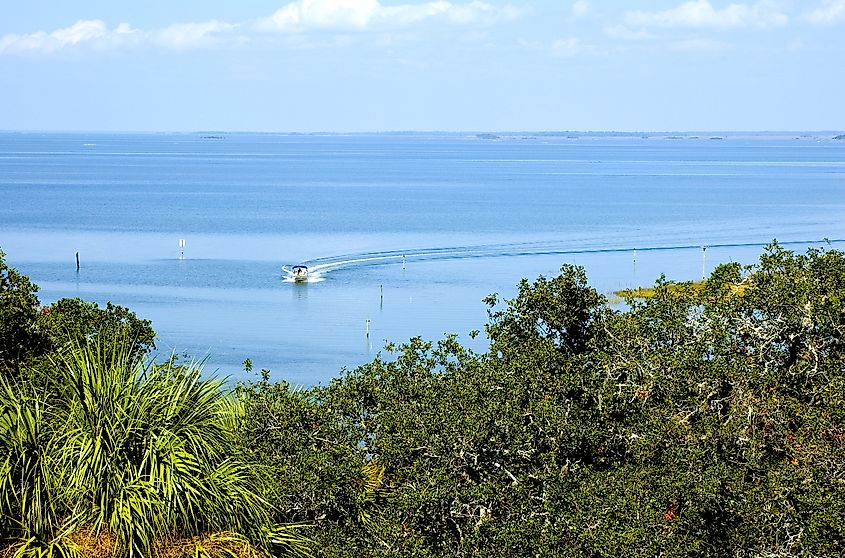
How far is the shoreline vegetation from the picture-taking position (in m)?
11.5

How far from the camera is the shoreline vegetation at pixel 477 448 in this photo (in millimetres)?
11541

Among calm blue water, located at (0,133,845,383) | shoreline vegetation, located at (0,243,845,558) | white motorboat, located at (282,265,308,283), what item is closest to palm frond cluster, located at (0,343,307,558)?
shoreline vegetation, located at (0,243,845,558)

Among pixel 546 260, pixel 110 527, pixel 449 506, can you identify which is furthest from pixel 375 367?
pixel 546 260

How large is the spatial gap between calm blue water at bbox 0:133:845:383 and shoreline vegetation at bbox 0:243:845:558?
25633 mm

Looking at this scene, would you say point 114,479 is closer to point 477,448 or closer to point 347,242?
point 477,448

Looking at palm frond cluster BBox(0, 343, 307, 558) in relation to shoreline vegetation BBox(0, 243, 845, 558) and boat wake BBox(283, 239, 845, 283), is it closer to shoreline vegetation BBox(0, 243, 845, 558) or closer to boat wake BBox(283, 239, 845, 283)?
shoreline vegetation BBox(0, 243, 845, 558)

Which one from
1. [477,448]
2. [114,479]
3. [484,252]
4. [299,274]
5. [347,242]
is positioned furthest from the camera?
[347,242]

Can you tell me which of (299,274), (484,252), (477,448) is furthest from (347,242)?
(477,448)

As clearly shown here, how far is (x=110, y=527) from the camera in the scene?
1152 cm

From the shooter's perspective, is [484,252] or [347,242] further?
[347,242]

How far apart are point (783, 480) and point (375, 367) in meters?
5.82

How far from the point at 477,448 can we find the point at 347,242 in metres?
66.0

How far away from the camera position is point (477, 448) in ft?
42.8

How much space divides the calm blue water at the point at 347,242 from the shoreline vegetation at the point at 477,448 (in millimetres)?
25633
